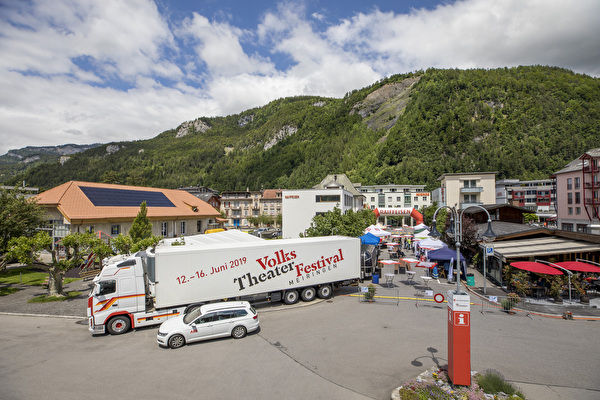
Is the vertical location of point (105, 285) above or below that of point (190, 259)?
below

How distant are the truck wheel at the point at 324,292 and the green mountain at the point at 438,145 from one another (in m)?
105

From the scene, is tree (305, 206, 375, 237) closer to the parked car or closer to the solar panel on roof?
the parked car

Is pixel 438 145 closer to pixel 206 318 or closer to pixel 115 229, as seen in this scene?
pixel 115 229

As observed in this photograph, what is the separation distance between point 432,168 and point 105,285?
133463 mm

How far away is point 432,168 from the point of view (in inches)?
5108

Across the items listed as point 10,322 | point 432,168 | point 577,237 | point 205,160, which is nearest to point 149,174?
point 205,160

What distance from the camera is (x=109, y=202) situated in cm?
3644

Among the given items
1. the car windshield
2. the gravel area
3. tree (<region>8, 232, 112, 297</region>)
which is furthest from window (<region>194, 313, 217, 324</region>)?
tree (<region>8, 232, 112, 297</region>)

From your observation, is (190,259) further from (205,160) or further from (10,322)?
(205,160)

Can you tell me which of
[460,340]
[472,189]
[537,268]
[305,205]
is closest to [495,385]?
[460,340]

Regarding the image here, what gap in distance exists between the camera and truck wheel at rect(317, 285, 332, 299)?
60.7 feet

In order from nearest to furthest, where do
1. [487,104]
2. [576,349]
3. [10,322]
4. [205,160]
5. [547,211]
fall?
[576,349]
[10,322]
[547,211]
[487,104]
[205,160]

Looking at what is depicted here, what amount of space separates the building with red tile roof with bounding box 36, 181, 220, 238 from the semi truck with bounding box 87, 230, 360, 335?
57.7ft

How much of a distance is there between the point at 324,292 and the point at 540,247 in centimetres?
1595
